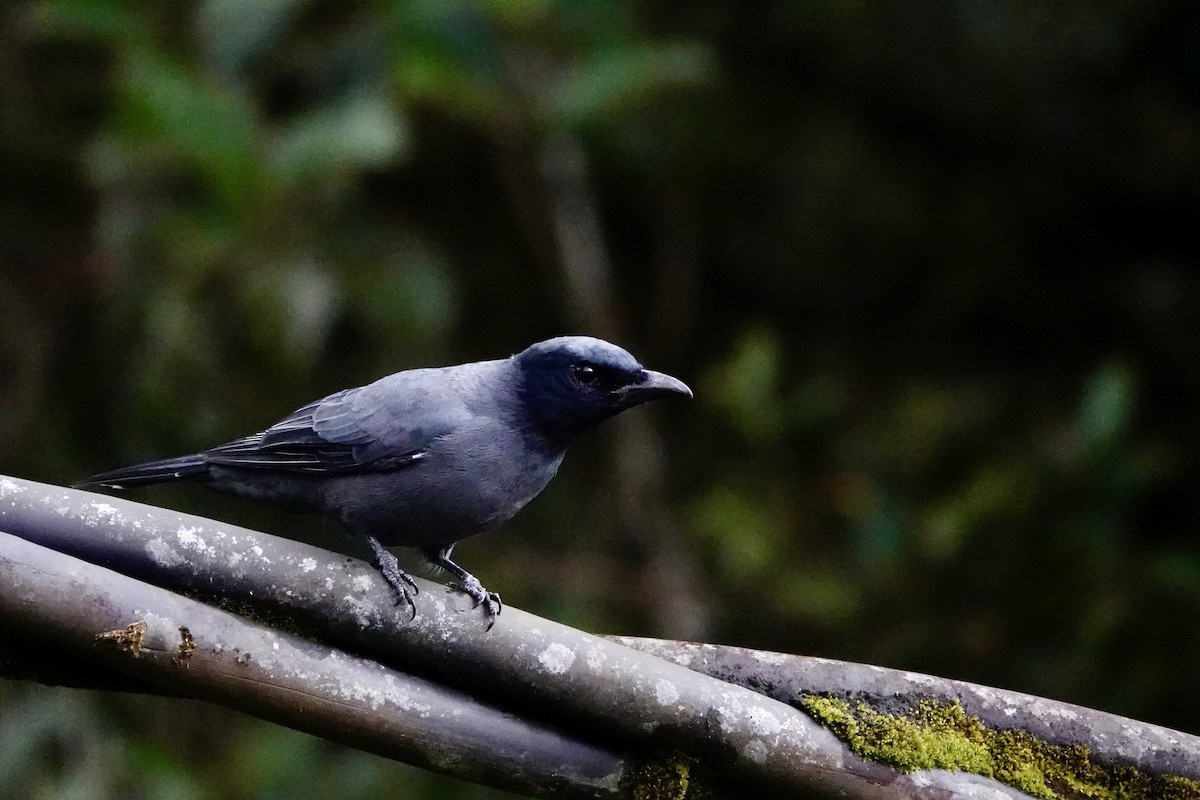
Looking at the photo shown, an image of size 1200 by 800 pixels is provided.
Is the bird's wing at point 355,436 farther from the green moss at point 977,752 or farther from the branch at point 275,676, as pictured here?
the green moss at point 977,752

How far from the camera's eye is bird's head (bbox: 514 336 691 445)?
3.26 meters

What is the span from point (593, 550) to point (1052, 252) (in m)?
2.77

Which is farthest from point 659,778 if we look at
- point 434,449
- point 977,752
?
point 434,449

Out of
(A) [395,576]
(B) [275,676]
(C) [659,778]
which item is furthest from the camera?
(A) [395,576]

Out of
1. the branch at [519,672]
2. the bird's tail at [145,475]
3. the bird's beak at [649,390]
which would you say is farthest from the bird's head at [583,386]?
the branch at [519,672]

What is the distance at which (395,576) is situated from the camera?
2.72 meters

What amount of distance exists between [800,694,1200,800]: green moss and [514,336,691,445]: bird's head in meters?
1.22

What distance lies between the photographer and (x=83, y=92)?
20.6 ft

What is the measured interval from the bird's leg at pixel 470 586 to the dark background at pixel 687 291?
3.00 feet

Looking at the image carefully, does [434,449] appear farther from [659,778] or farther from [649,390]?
[659,778]

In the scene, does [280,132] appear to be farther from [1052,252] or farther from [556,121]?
[1052,252]

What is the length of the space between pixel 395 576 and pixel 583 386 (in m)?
0.81

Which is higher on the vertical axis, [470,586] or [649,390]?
[649,390]

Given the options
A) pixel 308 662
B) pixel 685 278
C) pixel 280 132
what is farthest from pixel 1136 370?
pixel 308 662
